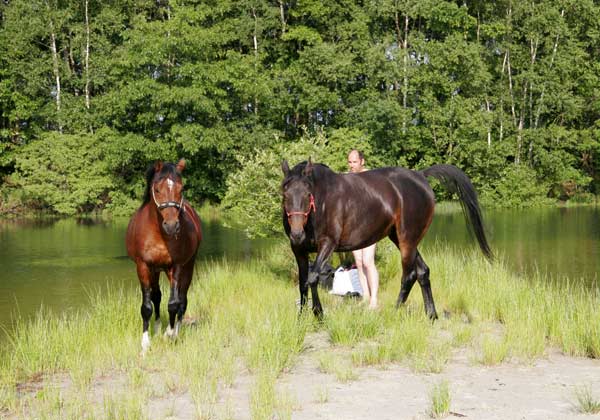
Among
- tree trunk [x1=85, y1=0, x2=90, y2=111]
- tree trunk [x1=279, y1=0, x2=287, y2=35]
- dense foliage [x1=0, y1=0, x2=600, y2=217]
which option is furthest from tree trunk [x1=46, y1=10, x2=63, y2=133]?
tree trunk [x1=279, y1=0, x2=287, y2=35]

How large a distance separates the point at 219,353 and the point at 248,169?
5.82 metres

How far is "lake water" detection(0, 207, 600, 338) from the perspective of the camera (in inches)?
495

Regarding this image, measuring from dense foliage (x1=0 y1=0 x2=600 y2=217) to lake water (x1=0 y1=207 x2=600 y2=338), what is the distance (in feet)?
22.5

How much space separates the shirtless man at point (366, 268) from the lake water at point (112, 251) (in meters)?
1.73

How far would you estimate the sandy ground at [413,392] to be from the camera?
4.70m

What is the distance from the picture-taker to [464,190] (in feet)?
29.8

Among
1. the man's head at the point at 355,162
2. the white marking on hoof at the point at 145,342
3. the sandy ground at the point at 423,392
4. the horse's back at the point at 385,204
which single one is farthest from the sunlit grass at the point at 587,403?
the man's head at the point at 355,162

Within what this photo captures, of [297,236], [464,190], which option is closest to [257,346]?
[297,236]

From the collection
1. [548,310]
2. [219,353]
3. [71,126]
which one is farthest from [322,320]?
[71,126]

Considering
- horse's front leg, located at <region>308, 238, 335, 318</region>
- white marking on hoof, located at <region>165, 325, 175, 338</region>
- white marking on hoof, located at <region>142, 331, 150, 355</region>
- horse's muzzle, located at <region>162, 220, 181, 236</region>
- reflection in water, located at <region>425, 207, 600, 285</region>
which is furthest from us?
reflection in water, located at <region>425, 207, 600, 285</region>

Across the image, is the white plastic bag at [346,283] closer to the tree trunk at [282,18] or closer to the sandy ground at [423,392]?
the sandy ground at [423,392]

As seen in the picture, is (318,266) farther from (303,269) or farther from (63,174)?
(63,174)

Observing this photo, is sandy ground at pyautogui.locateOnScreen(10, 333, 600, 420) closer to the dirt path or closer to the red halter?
the dirt path

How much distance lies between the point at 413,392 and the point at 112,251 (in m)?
15.5
